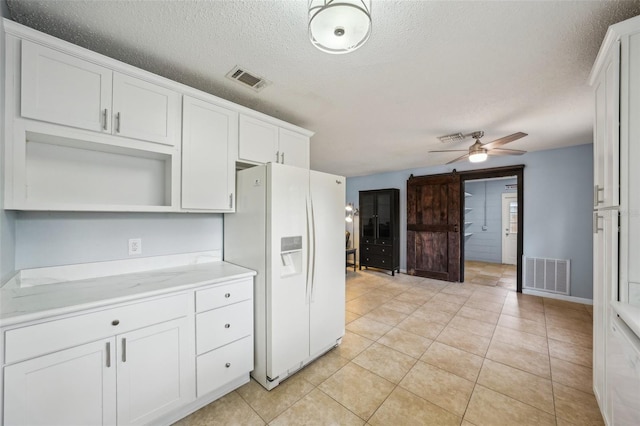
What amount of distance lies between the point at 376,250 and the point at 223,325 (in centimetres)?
443

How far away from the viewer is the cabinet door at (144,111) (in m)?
1.64

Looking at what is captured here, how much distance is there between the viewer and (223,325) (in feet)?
6.00

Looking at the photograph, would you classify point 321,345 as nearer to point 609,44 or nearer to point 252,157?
point 252,157

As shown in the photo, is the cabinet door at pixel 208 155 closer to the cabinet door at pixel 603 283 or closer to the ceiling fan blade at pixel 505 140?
the cabinet door at pixel 603 283

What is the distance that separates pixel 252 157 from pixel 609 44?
2.46 metres

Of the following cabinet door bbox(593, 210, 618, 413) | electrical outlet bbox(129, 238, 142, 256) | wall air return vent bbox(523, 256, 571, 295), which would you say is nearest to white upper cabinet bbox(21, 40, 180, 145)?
electrical outlet bbox(129, 238, 142, 256)

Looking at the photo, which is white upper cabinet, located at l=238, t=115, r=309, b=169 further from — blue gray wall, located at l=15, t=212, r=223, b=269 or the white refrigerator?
blue gray wall, located at l=15, t=212, r=223, b=269

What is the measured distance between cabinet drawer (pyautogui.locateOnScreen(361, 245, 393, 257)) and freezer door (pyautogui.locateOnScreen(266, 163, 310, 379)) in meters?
3.76

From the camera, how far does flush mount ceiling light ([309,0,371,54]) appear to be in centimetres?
103

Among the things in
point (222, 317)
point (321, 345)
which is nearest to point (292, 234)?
point (222, 317)

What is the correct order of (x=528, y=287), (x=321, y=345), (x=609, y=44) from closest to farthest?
(x=609, y=44)
(x=321, y=345)
(x=528, y=287)

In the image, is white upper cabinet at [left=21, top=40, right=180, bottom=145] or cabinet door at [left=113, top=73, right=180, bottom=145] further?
cabinet door at [left=113, top=73, right=180, bottom=145]

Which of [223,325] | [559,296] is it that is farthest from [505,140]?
[223,325]

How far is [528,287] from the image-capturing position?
13.9 feet
